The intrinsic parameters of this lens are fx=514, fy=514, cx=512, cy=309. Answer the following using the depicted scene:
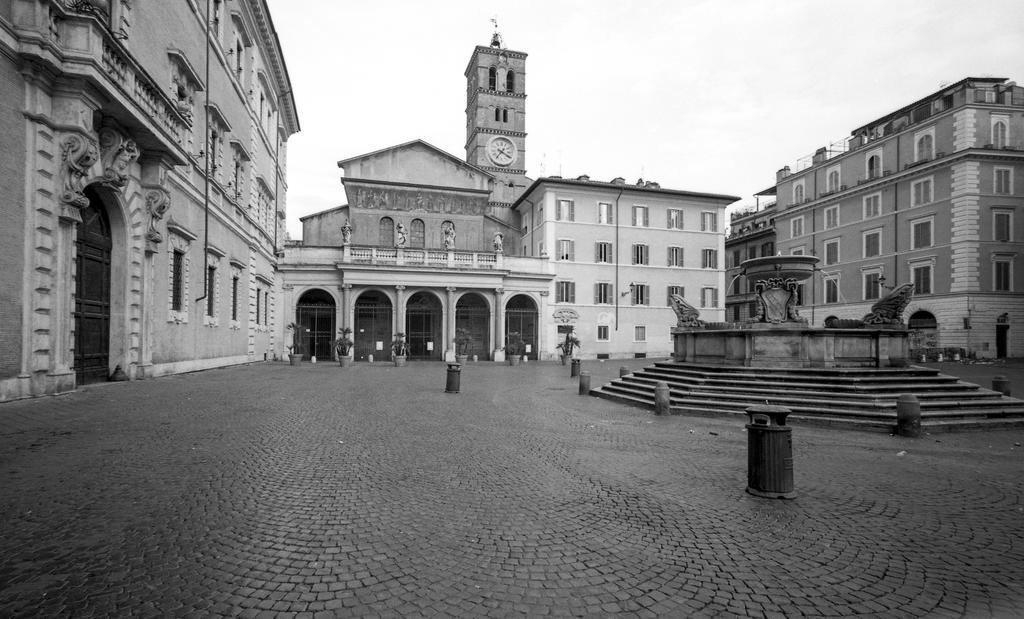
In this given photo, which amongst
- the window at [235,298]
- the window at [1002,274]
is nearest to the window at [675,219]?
the window at [1002,274]

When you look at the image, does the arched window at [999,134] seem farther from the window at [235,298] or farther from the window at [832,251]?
the window at [235,298]

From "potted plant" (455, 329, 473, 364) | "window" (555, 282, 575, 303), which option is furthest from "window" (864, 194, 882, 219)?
"potted plant" (455, 329, 473, 364)

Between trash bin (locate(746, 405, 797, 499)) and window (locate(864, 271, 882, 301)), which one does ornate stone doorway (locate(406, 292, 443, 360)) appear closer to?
trash bin (locate(746, 405, 797, 499))

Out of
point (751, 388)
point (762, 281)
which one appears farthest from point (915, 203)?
point (751, 388)

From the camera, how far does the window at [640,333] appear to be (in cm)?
3759

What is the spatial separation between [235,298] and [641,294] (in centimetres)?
2670

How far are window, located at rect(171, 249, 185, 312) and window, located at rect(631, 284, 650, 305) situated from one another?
28.9m

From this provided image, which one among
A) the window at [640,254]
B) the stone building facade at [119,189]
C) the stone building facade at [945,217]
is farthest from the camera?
the window at [640,254]

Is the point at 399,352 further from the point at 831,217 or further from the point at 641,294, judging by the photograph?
the point at 831,217

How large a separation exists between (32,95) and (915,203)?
46.2 m

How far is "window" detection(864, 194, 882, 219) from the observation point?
128 ft

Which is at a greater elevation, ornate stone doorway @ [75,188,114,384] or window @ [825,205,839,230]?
window @ [825,205,839,230]

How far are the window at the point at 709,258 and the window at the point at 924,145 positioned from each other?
1479 cm

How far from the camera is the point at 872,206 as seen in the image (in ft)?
130
